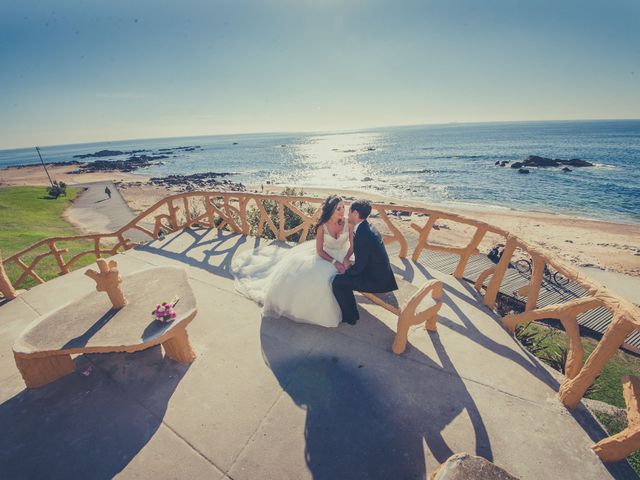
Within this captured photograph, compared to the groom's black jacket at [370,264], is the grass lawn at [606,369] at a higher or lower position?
lower

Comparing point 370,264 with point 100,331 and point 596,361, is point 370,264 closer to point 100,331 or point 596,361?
point 596,361

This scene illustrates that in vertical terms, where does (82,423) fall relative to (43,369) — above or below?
below

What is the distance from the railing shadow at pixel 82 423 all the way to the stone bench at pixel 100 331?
0.23 metres

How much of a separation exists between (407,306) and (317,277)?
1.27 meters

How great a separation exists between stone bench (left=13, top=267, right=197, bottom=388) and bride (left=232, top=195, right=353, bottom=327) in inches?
48.8

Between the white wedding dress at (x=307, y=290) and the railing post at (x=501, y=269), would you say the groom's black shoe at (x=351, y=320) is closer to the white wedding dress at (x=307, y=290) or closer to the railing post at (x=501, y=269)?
the white wedding dress at (x=307, y=290)

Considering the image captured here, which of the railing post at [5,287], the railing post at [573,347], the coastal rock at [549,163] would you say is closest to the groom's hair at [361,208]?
the railing post at [573,347]

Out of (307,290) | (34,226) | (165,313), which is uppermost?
(165,313)

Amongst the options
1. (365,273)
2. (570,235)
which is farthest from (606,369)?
(570,235)

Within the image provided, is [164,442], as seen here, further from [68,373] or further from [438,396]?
[438,396]

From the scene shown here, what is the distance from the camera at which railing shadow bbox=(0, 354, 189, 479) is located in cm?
252

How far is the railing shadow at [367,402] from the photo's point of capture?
8.19 ft

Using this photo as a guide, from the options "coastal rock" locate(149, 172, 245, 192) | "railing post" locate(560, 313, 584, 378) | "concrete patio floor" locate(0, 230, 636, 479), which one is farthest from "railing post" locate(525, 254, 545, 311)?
"coastal rock" locate(149, 172, 245, 192)

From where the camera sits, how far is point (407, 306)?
3.45 metres
